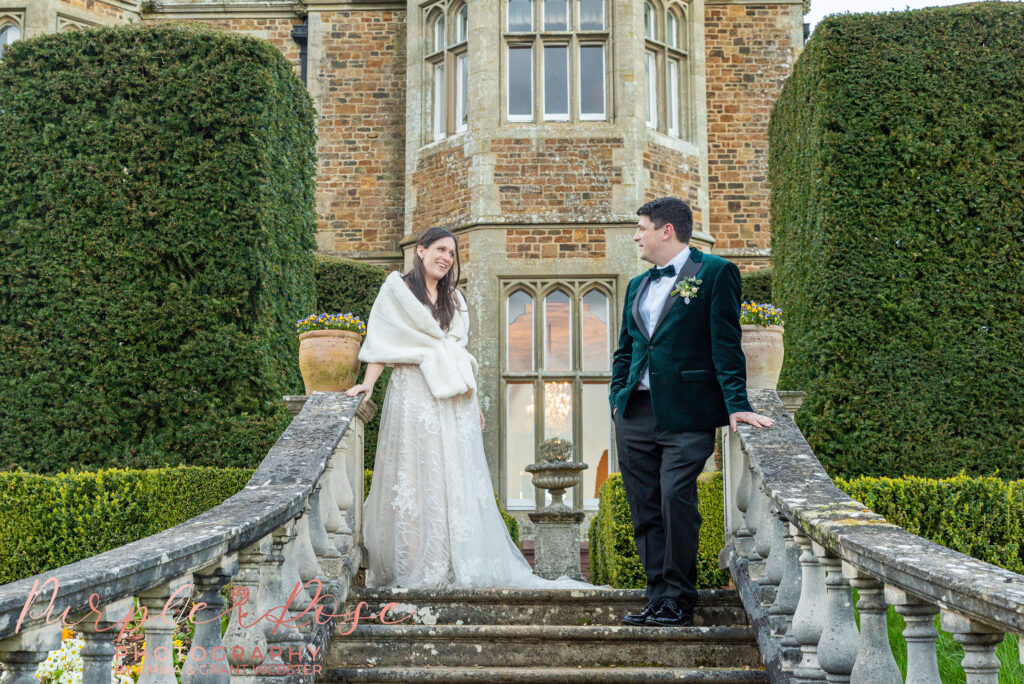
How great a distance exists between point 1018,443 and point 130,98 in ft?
24.4

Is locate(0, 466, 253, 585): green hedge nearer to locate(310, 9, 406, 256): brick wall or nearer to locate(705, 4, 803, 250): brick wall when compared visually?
locate(310, 9, 406, 256): brick wall

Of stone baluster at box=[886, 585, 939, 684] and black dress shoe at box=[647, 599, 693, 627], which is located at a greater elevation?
stone baluster at box=[886, 585, 939, 684]

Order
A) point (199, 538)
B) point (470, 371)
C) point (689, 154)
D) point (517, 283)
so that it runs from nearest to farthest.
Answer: point (199, 538) → point (470, 371) → point (517, 283) → point (689, 154)

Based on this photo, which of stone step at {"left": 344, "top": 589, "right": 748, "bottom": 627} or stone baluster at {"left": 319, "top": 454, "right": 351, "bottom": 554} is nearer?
stone step at {"left": 344, "top": 589, "right": 748, "bottom": 627}

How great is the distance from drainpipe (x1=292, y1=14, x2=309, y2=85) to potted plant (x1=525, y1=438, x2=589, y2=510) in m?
8.14

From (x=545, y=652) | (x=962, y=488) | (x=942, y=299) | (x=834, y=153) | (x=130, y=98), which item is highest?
(x=130, y=98)

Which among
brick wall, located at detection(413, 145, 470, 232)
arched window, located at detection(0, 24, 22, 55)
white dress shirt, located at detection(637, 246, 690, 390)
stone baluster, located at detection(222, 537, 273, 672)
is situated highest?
arched window, located at detection(0, 24, 22, 55)

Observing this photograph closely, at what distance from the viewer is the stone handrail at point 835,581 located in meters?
2.84

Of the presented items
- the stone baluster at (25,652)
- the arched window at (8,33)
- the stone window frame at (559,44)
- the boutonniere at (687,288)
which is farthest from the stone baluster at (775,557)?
the arched window at (8,33)

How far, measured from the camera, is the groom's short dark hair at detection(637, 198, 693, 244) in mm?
5152

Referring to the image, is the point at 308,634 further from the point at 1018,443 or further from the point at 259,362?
the point at 1018,443

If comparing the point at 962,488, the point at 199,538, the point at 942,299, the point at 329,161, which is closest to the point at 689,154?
the point at 329,161

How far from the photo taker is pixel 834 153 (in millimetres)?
9164

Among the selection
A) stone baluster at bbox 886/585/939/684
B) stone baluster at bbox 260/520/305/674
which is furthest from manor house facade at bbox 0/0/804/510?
stone baluster at bbox 886/585/939/684
